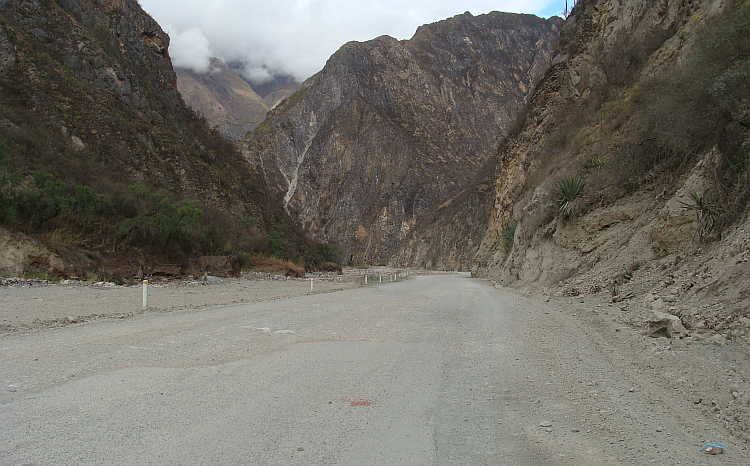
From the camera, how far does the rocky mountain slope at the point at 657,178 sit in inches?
303

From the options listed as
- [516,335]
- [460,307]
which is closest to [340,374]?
[516,335]

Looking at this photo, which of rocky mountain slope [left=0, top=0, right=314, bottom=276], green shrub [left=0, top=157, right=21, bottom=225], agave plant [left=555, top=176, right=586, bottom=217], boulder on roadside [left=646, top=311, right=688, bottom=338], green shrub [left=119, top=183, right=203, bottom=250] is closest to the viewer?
boulder on roadside [left=646, top=311, right=688, bottom=338]

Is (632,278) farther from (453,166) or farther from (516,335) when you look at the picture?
(453,166)

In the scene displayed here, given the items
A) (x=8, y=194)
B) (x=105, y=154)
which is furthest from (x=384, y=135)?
(x=8, y=194)

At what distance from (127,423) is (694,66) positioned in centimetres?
1414

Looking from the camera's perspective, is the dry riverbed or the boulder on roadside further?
the dry riverbed

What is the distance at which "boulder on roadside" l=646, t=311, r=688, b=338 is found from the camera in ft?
18.6

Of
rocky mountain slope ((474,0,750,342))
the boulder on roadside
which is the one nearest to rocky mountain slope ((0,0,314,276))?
the boulder on roadside

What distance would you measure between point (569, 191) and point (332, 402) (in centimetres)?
1576

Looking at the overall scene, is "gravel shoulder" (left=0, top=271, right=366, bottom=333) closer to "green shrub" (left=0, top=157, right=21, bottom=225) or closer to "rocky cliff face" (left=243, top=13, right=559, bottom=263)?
"green shrub" (left=0, top=157, right=21, bottom=225)

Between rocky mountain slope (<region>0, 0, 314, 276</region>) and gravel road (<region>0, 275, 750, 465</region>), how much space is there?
1067 centimetres

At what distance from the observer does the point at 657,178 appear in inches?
509

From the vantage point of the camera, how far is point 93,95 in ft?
80.6

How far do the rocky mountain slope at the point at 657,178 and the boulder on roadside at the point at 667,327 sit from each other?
184mm
